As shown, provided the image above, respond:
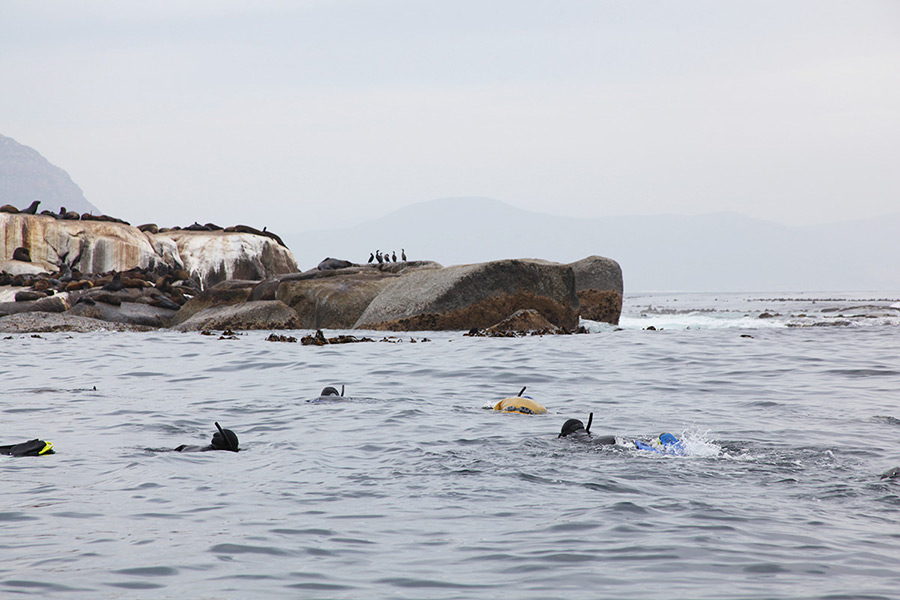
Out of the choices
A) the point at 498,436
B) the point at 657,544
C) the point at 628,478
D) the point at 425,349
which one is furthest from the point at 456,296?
the point at 657,544

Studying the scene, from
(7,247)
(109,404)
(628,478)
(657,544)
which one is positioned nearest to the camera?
(657,544)

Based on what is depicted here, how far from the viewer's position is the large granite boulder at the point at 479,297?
2028cm

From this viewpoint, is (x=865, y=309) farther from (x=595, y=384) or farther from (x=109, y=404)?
(x=109, y=404)

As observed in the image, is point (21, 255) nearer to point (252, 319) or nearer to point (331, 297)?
point (252, 319)

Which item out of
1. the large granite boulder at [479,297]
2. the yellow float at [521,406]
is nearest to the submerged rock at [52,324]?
the large granite boulder at [479,297]

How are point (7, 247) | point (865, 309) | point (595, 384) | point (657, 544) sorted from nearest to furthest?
point (657, 544), point (595, 384), point (7, 247), point (865, 309)

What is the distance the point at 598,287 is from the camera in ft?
85.5

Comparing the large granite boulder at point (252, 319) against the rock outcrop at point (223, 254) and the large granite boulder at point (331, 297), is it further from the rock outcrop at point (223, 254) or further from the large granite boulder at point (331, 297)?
the rock outcrop at point (223, 254)

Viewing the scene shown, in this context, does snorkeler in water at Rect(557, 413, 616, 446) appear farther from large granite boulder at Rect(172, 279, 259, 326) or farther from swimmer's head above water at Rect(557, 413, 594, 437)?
large granite boulder at Rect(172, 279, 259, 326)

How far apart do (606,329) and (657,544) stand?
20.0 m

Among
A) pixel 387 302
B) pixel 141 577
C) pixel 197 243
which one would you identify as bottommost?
pixel 141 577

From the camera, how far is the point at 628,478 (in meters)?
5.80

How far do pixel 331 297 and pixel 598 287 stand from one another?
8654 millimetres

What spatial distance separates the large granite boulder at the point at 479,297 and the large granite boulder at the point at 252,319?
2799mm
